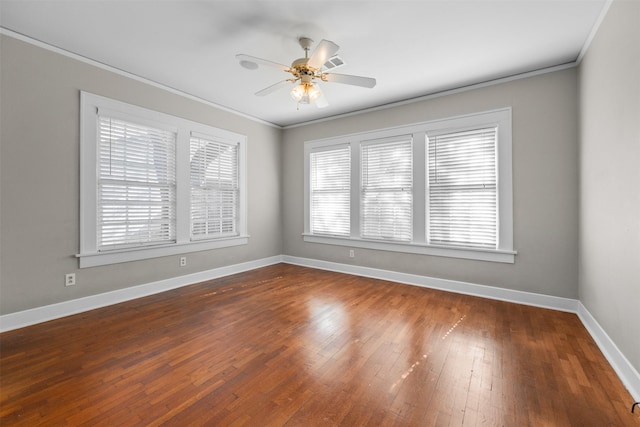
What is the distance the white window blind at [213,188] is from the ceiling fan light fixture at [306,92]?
2165mm

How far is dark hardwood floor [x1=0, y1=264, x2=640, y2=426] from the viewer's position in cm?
163

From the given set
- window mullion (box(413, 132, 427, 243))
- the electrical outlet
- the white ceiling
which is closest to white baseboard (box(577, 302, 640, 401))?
window mullion (box(413, 132, 427, 243))

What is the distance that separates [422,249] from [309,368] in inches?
109

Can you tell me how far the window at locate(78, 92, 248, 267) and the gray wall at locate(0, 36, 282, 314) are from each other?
0.41ft

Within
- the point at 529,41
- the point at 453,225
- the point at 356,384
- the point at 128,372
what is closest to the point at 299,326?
the point at 356,384

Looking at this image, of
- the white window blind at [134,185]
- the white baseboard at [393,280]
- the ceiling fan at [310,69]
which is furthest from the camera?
the white window blind at [134,185]

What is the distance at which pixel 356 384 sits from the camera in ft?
6.22

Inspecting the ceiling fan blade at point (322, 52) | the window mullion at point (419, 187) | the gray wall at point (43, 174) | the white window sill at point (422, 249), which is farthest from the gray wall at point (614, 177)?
the gray wall at point (43, 174)

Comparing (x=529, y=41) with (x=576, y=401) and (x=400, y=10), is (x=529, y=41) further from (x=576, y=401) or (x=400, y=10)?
(x=576, y=401)

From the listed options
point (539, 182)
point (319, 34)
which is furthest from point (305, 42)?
point (539, 182)

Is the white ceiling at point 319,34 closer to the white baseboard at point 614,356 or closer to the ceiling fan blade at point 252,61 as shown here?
the ceiling fan blade at point 252,61

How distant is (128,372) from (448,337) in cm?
270

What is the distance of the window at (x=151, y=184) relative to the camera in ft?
10.6

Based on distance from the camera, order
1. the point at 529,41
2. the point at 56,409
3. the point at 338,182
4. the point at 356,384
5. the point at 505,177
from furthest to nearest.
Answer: the point at 338,182 < the point at 505,177 < the point at 529,41 < the point at 356,384 < the point at 56,409
